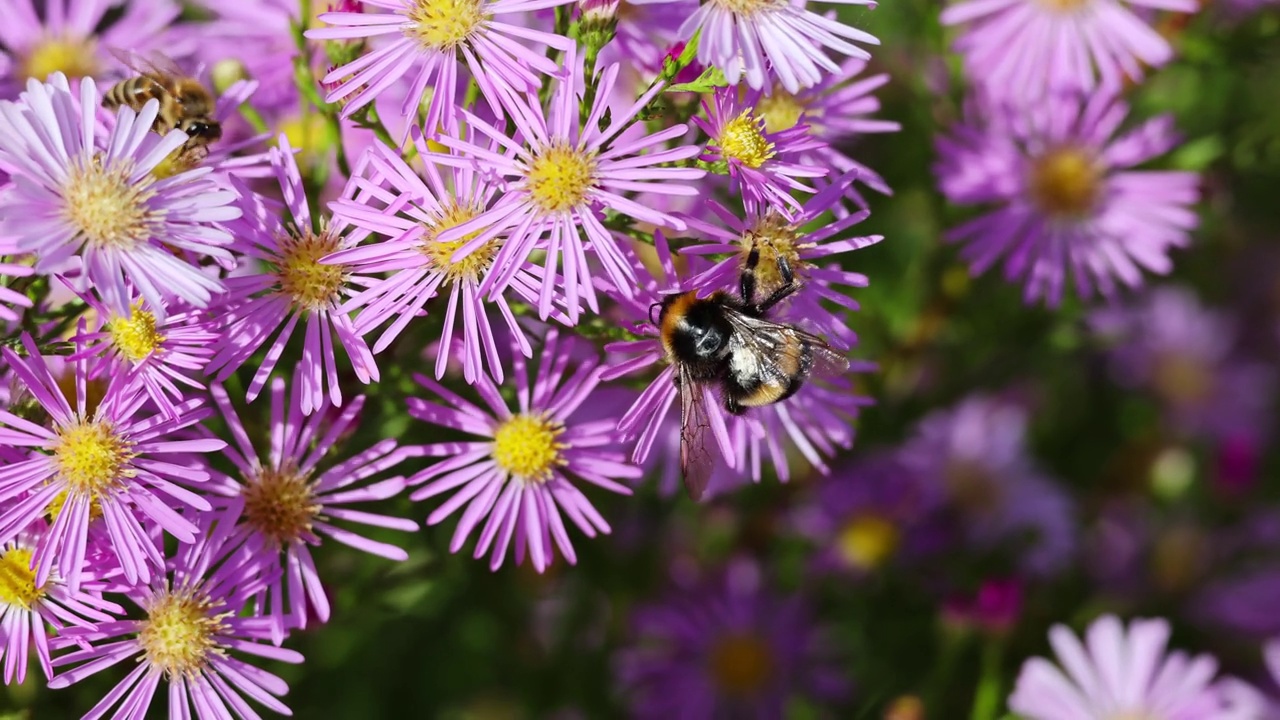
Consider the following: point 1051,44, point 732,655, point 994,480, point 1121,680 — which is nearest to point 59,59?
point 732,655

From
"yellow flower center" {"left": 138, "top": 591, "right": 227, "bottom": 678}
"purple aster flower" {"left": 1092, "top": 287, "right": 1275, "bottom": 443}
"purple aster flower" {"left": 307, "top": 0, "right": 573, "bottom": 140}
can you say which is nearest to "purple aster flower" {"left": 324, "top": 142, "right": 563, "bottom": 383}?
"purple aster flower" {"left": 307, "top": 0, "right": 573, "bottom": 140}

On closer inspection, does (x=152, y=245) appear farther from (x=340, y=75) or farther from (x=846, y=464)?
(x=846, y=464)

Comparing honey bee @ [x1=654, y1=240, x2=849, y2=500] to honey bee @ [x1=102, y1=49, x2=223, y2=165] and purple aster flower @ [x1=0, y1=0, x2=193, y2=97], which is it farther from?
purple aster flower @ [x1=0, y1=0, x2=193, y2=97]

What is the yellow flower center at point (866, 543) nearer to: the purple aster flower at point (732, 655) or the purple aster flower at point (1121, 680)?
the purple aster flower at point (732, 655)

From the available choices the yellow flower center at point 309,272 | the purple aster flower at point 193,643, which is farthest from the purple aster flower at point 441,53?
the purple aster flower at point 193,643

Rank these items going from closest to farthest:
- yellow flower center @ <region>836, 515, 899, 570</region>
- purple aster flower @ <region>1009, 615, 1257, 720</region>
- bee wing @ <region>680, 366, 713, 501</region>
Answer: bee wing @ <region>680, 366, 713, 501</region> < purple aster flower @ <region>1009, 615, 1257, 720</region> < yellow flower center @ <region>836, 515, 899, 570</region>

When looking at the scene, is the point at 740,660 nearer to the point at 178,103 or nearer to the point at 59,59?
the point at 178,103

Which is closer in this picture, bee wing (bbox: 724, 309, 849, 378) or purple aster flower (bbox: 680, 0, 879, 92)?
purple aster flower (bbox: 680, 0, 879, 92)
